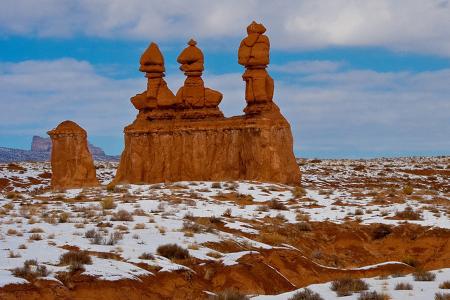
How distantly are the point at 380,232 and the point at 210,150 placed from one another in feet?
60.2

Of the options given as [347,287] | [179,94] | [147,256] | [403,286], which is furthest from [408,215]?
[179,94]

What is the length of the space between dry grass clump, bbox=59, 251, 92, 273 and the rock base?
2376 cm

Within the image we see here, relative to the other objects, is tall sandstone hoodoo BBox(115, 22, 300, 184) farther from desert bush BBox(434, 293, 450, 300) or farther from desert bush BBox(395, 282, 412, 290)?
desert bush BBox(434, 293, 450, 300)

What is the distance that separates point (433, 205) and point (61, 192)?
52.6 ft

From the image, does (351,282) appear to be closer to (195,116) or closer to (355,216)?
(355,216)

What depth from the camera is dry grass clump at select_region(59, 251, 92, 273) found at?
13195 mm

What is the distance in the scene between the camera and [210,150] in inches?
1571

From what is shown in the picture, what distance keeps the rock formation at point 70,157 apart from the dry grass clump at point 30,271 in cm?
2819

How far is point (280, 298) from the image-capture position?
473 inches

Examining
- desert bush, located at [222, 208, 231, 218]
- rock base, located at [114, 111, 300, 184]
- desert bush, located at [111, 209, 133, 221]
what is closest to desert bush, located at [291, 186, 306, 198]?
rock base, located at [114, 111, 300, 184]

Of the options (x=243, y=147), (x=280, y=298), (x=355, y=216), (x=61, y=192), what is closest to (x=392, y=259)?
(x=355, y=216)

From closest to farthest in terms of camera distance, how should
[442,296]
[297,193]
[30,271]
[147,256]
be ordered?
[442,296], [30,271], [147,256], [297,193]

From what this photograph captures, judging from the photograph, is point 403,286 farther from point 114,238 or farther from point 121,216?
point 121,216

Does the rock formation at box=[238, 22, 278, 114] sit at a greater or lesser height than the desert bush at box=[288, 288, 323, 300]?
greater
